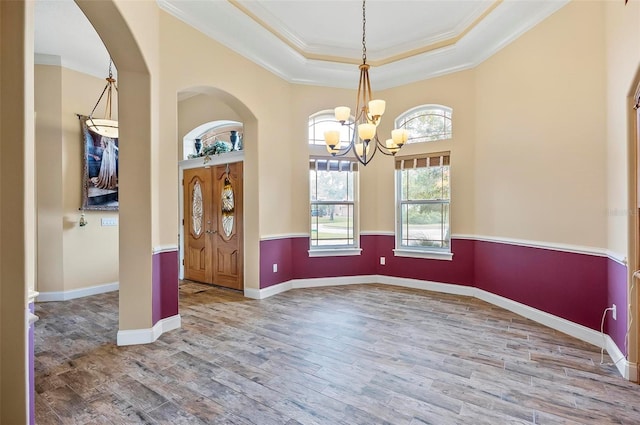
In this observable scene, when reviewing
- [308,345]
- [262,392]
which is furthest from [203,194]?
[262,392]

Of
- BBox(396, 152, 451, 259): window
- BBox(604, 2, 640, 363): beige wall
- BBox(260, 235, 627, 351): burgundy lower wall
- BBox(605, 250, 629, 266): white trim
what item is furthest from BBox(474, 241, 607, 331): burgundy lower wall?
BBox(396, 152, 451, 259): window

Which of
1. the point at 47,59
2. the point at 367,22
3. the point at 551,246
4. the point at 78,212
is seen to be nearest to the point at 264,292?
the point at 78,212

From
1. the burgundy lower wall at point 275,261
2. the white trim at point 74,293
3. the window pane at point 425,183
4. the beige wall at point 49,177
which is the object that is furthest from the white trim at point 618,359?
the beige wall at point 49,177

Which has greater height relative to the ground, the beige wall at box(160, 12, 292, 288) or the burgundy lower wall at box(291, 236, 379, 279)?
the beige wall at box(160, 12, 292, 288)

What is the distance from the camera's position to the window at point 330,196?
5082mm

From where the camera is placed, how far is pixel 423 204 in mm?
4898

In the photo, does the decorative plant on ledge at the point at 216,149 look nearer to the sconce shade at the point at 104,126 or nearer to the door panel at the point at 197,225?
the door panel at the point at 197,225

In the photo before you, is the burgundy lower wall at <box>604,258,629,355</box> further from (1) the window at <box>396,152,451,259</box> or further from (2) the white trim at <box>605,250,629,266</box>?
(1) the window at <box>396,152,451,259</box>

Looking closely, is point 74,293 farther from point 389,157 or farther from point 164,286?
point 389,157

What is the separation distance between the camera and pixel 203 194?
539cm

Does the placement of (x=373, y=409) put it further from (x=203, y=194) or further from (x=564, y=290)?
(x=203, y=194)

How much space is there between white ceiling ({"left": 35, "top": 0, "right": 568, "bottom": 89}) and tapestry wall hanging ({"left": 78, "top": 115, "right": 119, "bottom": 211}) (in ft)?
3.45

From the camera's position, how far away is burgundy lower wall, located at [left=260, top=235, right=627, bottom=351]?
2832 millimetres

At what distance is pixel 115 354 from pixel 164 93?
2637 millimetres
